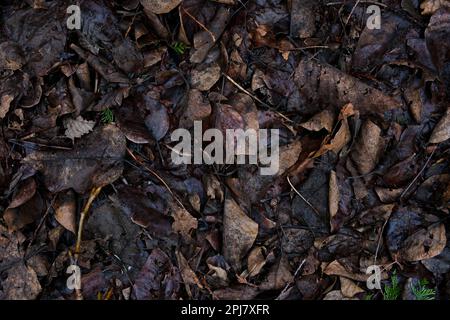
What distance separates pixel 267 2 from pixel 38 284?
180cm

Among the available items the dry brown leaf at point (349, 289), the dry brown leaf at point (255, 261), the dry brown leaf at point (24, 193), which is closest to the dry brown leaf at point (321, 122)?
the dry brown leaf at point (255, 261)

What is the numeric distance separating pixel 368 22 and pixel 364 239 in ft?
3.57

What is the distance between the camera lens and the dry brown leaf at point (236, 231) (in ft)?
8.48

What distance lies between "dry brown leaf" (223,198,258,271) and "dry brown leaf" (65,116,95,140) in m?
0.78

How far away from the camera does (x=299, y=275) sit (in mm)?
2613

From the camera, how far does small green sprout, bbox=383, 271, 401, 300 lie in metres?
2.60

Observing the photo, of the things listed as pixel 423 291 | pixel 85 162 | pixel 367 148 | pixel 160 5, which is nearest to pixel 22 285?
pixel 85 162

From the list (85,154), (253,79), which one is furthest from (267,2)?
(85,154)

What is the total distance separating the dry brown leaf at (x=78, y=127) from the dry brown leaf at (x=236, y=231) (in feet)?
2.55

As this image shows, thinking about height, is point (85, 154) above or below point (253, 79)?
below

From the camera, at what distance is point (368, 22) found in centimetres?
267

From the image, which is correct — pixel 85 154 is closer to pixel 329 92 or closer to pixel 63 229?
pixel 63 229

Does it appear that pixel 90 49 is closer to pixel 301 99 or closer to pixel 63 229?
pixel 63 229
